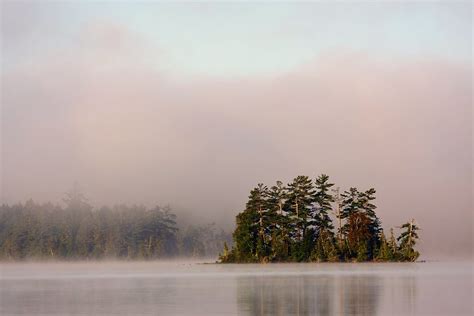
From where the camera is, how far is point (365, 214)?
73938 millimetres

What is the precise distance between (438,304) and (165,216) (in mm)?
90485

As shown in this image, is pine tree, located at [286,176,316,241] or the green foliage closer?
pine tree, located at [286,176,316,241]

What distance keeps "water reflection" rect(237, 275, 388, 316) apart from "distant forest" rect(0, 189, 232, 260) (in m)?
80.9

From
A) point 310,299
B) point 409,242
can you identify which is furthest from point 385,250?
point 310,299

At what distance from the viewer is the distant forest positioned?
114375 mm

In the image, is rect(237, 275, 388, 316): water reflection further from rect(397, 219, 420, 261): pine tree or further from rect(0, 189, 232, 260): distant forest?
rect(0, 189, 232, 260): distant forest

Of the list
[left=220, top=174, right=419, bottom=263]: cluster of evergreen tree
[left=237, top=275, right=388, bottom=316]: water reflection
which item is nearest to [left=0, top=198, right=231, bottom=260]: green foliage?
[left=220, top=174, right=419, bottom=263]: cluster of evergreen tree

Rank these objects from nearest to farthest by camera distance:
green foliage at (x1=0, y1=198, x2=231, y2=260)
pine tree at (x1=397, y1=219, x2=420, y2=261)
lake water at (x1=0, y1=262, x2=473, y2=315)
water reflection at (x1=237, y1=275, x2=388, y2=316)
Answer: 1. water reflection at (x1=237, y1=275, x2=388, y2=316)
2. lake water at (x1=0, y1=262, x2=473, y2=315)
3. pine tree at (x1=397, y1=219, x2=420, y2=261)
4. green foliage at (x1=0, y1=198, x2=231, y2=260)

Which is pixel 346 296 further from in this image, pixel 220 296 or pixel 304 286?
pixel 304 286

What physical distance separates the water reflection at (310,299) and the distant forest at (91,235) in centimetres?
8087

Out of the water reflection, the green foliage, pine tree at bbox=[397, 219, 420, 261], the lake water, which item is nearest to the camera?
the water reflection

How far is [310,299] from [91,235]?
324 feet

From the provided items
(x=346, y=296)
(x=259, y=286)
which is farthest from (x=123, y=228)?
(x=346, y=296)

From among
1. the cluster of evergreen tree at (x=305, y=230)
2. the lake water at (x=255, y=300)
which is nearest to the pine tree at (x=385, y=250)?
the cluster of evergreen tree at (x=305, y=230)
